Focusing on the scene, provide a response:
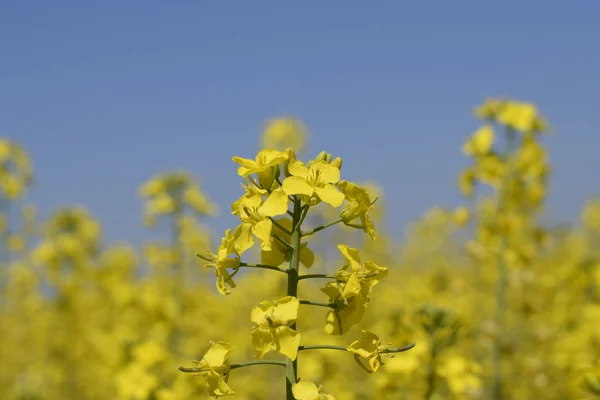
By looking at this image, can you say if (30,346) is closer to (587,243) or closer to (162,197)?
(162,197)

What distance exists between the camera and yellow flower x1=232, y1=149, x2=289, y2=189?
6.31 ft

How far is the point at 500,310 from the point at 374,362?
358 centimetres

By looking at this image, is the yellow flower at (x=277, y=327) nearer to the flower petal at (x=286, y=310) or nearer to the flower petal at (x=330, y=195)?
the flower petal at (x=286, y=310)

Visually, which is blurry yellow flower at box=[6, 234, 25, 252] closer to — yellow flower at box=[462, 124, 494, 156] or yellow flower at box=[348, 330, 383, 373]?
yellow flower at box=[462, 124, 494, 156]

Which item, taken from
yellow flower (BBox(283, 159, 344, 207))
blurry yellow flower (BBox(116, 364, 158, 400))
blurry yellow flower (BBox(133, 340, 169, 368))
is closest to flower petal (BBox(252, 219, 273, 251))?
yellow flower (BBox(283, 159, 344, 207))

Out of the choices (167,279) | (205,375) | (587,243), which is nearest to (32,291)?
(167,279)

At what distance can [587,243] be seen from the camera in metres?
22.9

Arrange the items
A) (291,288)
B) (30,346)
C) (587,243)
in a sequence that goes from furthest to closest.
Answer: (587,243)
(30,346)
(291,288)

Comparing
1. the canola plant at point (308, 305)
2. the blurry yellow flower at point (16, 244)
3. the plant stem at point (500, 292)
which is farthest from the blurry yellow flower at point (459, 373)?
the blurry yellow flower at point (16, 244)

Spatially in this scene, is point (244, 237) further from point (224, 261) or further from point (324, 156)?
point (324, 156)

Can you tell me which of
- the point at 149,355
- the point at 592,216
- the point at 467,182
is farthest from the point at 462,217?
the point at 592,216

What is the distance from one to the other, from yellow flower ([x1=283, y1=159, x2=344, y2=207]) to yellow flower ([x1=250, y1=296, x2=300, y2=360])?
0.98 ft

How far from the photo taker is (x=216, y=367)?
6.18ft

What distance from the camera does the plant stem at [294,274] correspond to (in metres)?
1.80
